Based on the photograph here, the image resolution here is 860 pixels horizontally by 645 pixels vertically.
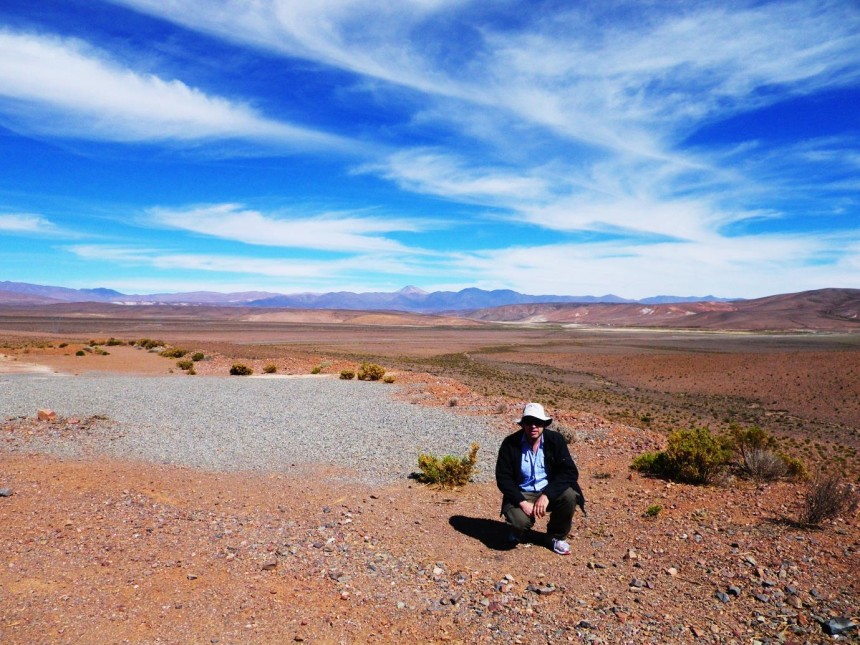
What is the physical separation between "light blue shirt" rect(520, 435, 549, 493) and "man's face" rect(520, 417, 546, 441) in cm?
12

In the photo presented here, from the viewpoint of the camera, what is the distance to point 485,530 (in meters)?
6.64

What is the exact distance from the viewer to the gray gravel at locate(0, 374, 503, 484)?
1020cm

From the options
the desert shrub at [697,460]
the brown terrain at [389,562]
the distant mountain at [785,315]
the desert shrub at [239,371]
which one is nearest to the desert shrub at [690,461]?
the desert shrub at [697,460]

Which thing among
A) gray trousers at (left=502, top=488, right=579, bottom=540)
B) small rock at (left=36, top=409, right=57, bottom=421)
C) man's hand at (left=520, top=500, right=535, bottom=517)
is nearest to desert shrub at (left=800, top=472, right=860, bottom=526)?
gray trousers at (left=502, top=488, right=579, bottom=540)

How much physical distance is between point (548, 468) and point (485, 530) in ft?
4.19

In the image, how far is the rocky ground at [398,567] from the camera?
4.39 m

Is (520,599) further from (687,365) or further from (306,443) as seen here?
(687,365)

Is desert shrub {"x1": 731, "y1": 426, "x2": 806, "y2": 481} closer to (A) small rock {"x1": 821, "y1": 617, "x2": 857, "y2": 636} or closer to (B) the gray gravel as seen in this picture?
(B) the gray gravel

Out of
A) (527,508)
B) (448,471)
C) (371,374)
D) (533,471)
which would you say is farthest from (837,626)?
(371,374)

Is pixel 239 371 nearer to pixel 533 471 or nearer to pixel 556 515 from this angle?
pixel 533 471

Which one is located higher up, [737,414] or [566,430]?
[566,430]

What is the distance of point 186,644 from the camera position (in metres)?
4.10

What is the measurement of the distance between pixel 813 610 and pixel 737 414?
19.3 meters

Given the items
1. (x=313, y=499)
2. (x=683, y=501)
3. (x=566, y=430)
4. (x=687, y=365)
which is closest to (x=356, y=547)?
(x=313, y=499)
